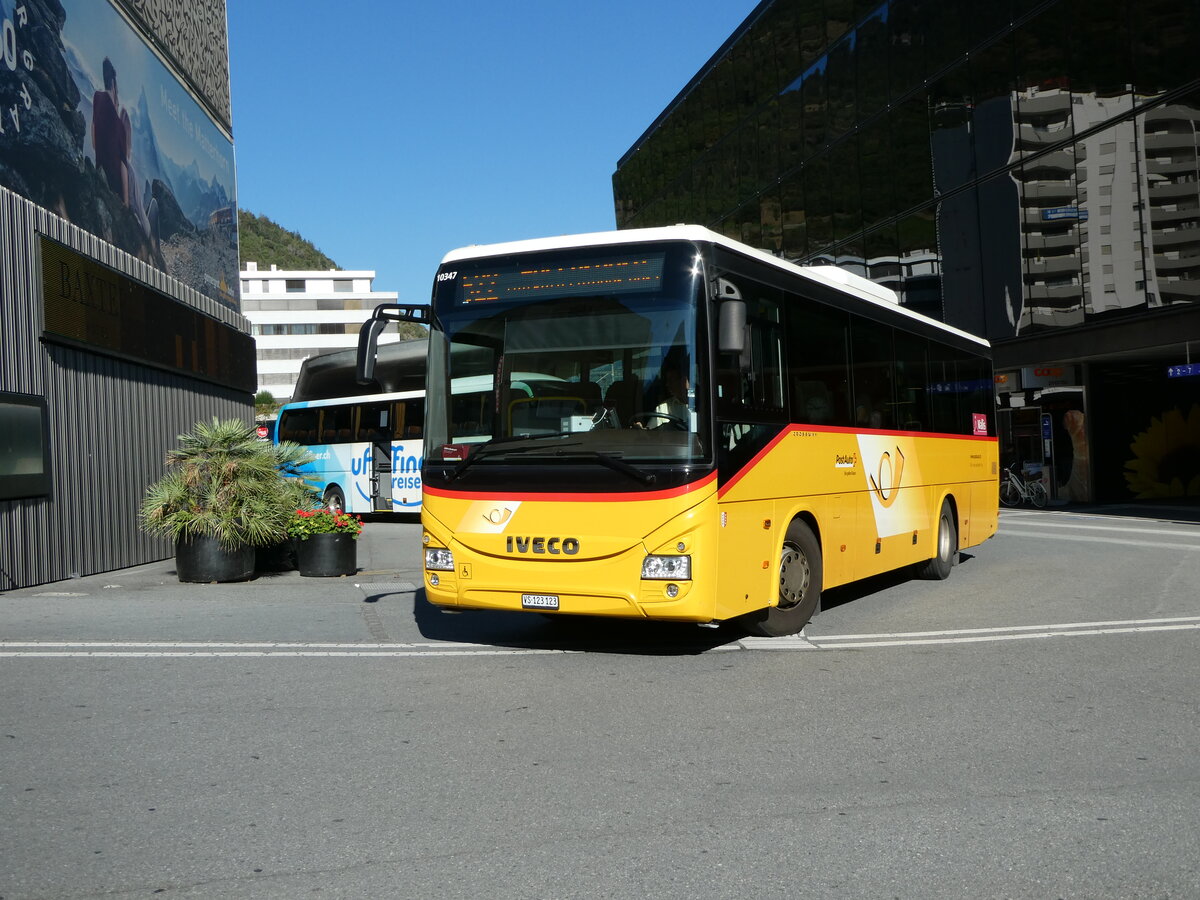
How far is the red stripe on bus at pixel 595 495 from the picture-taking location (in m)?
7.98

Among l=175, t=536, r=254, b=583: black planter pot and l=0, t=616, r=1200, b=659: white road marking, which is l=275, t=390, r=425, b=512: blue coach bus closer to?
l=175, t=536, r=254, b=583: black planter pot

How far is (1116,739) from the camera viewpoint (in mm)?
5945

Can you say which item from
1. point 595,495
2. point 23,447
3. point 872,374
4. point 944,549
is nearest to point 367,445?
point 23,447

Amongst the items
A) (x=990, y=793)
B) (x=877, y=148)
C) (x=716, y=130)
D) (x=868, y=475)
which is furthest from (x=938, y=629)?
(x=716, y=130)

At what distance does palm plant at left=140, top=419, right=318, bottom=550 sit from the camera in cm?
1490

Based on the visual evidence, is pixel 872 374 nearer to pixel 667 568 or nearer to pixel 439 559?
pixel 667 568

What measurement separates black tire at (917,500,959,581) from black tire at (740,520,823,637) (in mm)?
4213

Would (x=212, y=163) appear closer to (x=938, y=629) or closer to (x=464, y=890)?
(x=938, y=629)

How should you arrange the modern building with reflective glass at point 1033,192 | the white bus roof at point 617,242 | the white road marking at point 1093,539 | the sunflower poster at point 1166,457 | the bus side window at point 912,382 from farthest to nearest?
the sunflower poster at point 1166,457, the modern building with reflective glass at point 1033,192, the white road marking at point 1093,539, the bus side window at point 912,382, the white bus roof at point 617,242

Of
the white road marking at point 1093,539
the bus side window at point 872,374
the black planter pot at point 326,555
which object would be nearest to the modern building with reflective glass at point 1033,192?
the white road marking at point 1093,539

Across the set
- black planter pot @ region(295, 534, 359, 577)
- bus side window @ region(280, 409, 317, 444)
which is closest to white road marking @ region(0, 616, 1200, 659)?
black planter pot @ region(295, 534, 359, 577)

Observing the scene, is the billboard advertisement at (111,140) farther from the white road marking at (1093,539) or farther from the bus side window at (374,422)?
the white road marking at (1093,539)

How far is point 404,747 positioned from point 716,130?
4349 cm

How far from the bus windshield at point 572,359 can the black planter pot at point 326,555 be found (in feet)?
22.7
